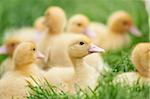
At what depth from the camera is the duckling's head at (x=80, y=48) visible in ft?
13.7

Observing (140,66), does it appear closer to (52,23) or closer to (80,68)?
(80,68)

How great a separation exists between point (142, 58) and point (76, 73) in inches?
13.4

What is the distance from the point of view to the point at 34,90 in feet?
12.7

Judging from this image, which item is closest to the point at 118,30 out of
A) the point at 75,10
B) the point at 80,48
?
the point at 75,10

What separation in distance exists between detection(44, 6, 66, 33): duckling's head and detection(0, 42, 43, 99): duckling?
889 mm

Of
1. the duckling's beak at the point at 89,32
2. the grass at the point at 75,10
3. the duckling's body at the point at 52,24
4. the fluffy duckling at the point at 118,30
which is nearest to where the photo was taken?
the duckling's body at the point at 52,24

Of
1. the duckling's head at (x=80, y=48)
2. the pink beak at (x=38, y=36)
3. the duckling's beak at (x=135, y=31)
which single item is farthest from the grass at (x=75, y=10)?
the duckling's head at (x=80, y=48)

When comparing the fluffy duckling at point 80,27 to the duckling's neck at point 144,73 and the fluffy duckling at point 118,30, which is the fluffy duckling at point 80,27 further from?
the duckling's neck at point 144,73

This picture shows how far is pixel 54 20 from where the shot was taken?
5.26 m

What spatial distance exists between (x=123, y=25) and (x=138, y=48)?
2.10 meters

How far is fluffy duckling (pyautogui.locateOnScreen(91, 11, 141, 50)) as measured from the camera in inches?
233

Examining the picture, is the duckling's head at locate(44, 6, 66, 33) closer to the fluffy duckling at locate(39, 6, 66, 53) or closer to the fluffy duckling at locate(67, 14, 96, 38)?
the fluffy duckling at locate(39, 6, 66, 53)

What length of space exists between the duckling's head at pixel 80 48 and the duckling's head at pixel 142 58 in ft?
0.90

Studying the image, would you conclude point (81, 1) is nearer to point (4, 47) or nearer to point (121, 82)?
point (4, 47)
